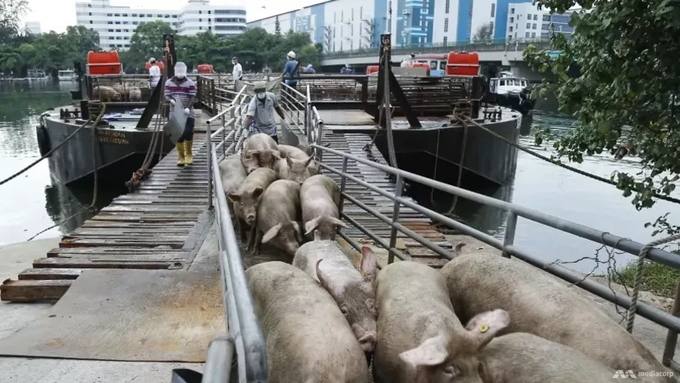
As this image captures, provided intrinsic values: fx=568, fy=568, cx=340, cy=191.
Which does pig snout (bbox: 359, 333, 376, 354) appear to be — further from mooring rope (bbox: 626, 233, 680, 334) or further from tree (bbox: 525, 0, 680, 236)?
tree (bbox: 525, 0, 680, 236)

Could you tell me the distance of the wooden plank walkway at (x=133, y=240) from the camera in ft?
17.6

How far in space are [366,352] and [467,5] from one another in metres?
110

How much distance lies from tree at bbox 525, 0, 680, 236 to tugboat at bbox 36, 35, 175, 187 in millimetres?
8527

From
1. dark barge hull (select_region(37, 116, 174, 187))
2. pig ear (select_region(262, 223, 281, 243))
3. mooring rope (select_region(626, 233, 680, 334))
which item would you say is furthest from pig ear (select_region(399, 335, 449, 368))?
dark barge hull (select_region(37, 116, 174, 187))

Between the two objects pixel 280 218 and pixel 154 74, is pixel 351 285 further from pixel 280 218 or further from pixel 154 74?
pixel 154 74

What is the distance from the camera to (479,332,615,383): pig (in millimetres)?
2303

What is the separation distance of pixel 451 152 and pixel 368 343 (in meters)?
14.2

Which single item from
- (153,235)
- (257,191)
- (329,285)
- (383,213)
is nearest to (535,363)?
(329,285)

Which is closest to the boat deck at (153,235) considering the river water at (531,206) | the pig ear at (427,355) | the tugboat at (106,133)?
the tugboat at (106,133)

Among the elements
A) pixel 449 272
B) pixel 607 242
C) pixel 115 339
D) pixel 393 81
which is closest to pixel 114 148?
pixel 393 81

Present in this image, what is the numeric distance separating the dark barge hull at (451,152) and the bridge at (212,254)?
202 inches

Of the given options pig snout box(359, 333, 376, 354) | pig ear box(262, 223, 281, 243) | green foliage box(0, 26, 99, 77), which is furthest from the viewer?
green foliage box(0, 26, 99, 77)

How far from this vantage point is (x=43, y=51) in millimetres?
94125

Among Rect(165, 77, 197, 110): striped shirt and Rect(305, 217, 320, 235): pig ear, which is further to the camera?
Rect(165, 77, 197, 110): striped shirt
